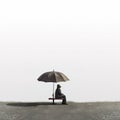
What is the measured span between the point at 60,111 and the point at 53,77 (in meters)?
2.28

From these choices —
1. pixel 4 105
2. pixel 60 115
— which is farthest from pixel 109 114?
pixel 4 105

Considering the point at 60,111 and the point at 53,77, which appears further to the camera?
the point at 53,77

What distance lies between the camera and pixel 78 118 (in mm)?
18938

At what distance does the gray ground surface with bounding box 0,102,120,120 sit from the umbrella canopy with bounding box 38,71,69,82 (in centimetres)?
135

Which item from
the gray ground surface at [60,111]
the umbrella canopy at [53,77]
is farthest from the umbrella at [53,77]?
the gray ground surface at [60,111]

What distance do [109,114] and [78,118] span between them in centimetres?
171

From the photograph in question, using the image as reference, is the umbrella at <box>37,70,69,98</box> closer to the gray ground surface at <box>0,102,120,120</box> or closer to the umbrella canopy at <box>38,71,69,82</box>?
the umbrella canopy at <box>38,71,69,82</box>

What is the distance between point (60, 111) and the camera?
19.8 meters

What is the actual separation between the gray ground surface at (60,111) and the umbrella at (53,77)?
134 centimetres

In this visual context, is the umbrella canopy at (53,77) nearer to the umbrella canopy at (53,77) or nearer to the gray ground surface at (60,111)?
the umbrella canopy at (53,77)

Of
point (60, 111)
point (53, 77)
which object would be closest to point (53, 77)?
point (53, 77)

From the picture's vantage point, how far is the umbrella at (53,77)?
2122 centimetres

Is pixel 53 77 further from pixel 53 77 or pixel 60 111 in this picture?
pixel 60 111

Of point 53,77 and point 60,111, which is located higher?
point 53,77
